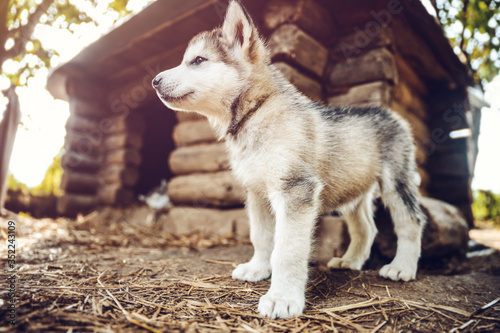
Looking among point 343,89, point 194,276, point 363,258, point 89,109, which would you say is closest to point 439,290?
point 363,258

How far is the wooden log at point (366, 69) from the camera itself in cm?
347

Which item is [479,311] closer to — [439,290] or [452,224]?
[439,290]

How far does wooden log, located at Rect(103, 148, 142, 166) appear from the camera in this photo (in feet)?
19.9

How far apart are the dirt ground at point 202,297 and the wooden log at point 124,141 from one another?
3.15m

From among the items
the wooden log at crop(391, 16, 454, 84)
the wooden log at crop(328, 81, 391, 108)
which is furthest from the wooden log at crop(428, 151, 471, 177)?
the wooden log at crop(328, 81, 391, 108)

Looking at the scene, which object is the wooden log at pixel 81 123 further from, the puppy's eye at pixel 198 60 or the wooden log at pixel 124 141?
the puppy's eye at pixel 198 60

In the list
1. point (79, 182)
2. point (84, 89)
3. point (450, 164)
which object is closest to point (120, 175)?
point (79, 182)

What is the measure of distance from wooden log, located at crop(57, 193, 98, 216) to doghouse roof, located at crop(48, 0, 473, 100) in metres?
2.34

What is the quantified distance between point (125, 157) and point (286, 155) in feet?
15.9

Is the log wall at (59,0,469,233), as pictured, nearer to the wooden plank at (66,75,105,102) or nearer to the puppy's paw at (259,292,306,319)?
the wooden plank at (66,75,105,102)

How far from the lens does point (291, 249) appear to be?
186 centimetres

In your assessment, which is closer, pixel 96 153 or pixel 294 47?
pixel 294 47

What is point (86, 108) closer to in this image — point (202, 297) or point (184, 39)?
point (184, 39)

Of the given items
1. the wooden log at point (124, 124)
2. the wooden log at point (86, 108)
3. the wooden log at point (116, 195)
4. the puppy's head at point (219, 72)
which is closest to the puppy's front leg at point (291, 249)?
the puppy's head at point (219, 72)
